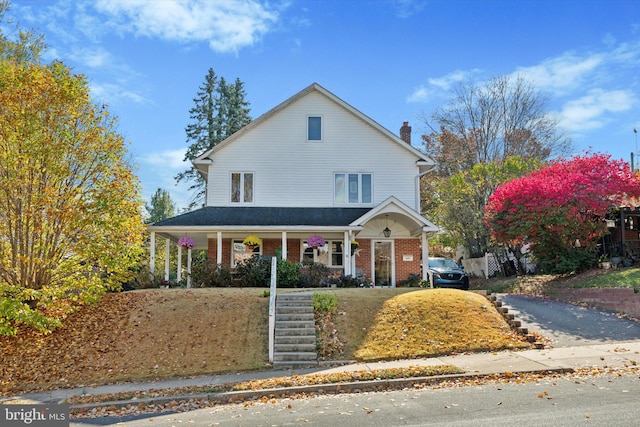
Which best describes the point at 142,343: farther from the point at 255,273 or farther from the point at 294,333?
the point at 255,273

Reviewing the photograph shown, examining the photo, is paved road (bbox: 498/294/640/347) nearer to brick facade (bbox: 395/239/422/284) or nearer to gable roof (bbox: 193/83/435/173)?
brick facade (bbox: 395/239/422/284)

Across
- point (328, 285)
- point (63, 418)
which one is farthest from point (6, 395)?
point (328, 285)

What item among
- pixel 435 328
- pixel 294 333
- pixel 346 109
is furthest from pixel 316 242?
pixel 435 328

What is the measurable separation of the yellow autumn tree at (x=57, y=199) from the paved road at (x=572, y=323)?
11873 millimetres

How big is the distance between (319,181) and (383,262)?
455 centimetres

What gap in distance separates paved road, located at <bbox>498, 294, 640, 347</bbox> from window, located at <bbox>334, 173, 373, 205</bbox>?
766cm

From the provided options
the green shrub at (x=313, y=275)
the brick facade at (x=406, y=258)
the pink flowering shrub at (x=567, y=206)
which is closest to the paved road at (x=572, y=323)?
the pink flowering shrub at (x=567, y=206)

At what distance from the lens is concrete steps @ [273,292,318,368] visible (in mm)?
11858

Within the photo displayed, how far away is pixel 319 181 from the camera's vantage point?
2208 centimetres

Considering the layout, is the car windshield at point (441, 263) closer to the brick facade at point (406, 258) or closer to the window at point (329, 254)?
the brick facade at point (406, 258)

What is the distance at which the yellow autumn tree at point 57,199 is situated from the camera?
42.8 feet

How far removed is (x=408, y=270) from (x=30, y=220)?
14.5 m

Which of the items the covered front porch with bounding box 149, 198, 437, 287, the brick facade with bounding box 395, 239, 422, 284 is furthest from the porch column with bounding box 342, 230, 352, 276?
the brick facade with bounding box 395, 239, 422, 284

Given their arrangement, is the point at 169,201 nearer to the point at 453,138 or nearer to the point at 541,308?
the point at 453,138
